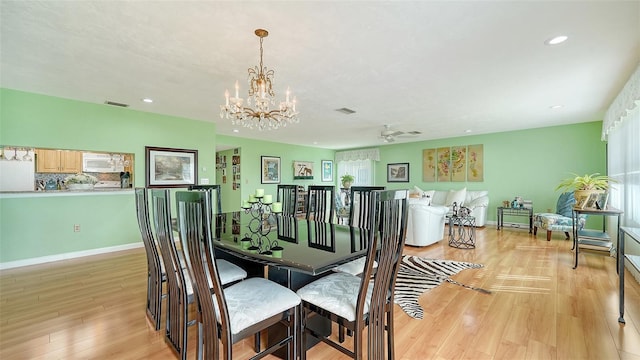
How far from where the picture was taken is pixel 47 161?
4.64 meters

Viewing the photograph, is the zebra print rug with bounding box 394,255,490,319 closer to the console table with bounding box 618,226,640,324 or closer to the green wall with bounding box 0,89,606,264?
the console table with bounding box 618,226,640,324

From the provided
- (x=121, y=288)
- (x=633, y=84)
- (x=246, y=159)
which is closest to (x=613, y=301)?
(x=633, y=84)

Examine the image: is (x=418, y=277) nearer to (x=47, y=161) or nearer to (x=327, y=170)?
(x=47, y=161)

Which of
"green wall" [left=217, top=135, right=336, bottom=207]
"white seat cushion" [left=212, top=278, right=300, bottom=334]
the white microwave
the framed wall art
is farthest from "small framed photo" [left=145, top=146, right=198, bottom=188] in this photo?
"white seat cushion" [left=212, top=278, right=300, bottom=334]

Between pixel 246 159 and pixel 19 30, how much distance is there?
5.28 meters

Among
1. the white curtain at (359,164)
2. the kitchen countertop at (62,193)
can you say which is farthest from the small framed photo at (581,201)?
the kitchen countertop at (62,193)

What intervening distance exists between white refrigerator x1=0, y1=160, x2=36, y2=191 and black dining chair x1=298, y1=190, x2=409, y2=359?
15.4 ft

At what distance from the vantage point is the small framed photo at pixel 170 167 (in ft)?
15.2

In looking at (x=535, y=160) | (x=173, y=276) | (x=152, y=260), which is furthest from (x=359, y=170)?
(x=173, y=276)

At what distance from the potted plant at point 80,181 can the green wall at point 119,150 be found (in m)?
0.28

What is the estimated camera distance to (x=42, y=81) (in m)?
3.20

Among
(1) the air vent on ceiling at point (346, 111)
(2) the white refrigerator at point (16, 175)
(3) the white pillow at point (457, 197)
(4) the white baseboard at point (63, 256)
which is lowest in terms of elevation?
(4) the white baseboard at point (63, 256)

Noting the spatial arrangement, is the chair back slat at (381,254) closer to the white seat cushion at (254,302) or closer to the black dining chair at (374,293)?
the black dining chair at (374,293)

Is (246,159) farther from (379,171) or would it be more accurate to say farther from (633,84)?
A: (633,84)
